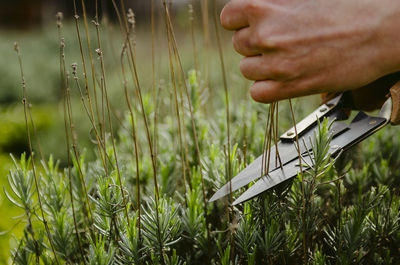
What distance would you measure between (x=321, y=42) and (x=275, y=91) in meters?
0.14

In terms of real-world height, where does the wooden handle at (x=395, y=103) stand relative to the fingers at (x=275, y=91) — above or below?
below

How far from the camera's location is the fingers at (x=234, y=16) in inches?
32.3

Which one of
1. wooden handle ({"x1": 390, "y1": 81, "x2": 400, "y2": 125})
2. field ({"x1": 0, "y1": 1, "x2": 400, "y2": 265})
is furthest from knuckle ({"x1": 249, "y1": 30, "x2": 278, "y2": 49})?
wooden handle ({"x1": 390, "y1": 81, "x2": 400, "y2": 125})

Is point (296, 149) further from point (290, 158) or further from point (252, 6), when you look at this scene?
point (252, 6)

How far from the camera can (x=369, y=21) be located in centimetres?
76

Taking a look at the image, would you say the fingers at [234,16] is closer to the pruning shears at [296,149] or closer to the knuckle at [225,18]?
the knuckle at [225,18]

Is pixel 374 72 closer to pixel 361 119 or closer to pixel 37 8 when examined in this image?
pixel 361 119

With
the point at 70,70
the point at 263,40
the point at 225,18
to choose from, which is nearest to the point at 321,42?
the point at 263,40

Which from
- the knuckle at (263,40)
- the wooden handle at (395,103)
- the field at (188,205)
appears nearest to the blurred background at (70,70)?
the field at (188,205)

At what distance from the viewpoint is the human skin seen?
75cm

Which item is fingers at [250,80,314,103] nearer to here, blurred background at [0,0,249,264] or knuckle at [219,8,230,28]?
knuckle at [219,8,230,28]

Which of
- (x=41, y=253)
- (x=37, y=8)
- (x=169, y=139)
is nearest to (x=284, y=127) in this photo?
(x=169, y=139)

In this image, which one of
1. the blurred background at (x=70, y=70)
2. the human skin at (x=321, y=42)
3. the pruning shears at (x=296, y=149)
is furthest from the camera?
the blurred background at (x=70, y=70)

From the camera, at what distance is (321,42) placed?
0.76 metres
